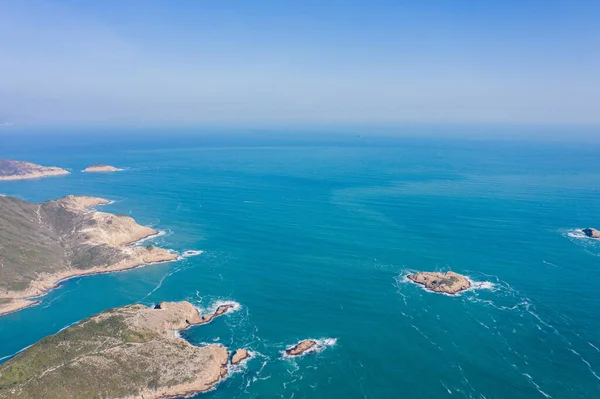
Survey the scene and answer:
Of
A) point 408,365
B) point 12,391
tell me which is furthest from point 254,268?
point 12,391

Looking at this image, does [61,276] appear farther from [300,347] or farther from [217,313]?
[300,347]

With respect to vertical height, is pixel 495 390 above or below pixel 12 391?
below

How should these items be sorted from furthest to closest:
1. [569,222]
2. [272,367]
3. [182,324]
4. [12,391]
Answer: [569,222] → [182,324] → [272,367] → [12,391]

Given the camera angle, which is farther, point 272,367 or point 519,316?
point 519,316

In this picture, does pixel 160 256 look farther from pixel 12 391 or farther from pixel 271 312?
pixel 12 391

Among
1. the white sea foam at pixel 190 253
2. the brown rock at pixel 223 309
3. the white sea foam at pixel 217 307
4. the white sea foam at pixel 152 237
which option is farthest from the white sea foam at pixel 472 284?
the white sea foam at pixel 152 237

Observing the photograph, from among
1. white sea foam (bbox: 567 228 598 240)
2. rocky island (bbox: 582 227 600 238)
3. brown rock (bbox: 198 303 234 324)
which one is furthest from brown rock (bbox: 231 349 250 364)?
rocky island (bbox: 582 227 600 238)

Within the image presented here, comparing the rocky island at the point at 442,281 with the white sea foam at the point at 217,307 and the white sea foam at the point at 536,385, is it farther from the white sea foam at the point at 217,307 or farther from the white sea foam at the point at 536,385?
the white sea foam at the point at 217,307
